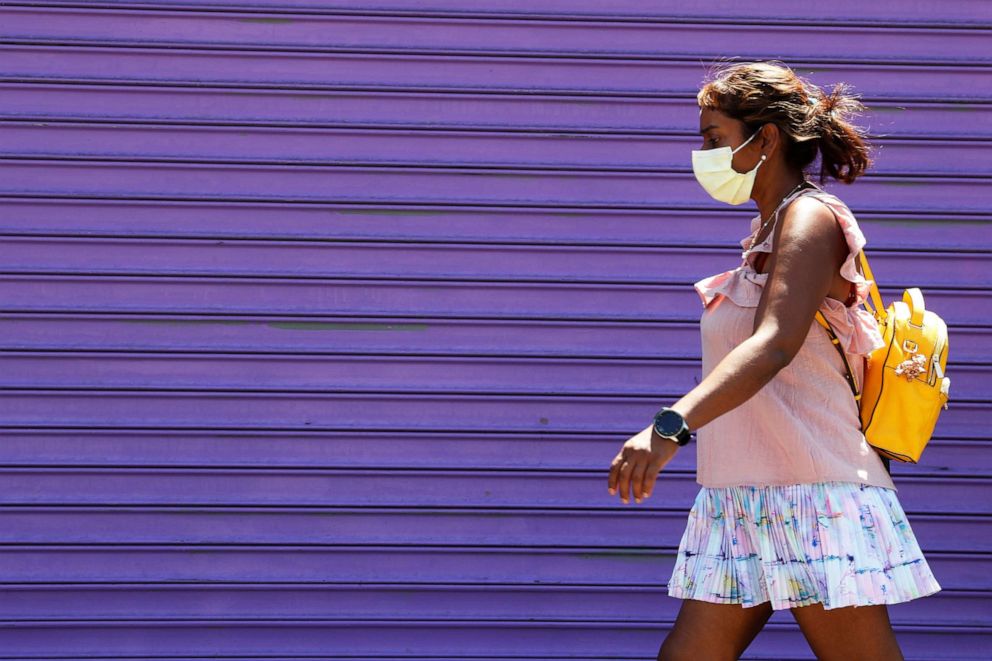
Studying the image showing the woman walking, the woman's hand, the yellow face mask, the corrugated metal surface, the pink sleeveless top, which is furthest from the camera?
the corrugated metal surface

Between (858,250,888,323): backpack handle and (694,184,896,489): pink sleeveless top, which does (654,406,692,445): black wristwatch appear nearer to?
(694,184,896,489): pink sleeveless top

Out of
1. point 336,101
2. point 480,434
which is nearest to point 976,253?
point 480,434

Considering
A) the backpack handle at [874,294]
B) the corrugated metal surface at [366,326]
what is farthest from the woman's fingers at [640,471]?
the corrugated metal surface at [366,326]

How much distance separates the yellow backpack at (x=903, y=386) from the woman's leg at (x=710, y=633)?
505 millimetres

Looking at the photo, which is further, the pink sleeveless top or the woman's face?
the woman's face

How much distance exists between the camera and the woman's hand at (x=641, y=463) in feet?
8.73

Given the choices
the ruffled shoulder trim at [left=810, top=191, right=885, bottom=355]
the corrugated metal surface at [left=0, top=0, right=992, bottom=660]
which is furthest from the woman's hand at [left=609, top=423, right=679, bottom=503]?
the corrugated metal surface at [left=0, top=0, right=992, bottom=660]

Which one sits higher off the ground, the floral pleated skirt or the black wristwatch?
the black wristwatch

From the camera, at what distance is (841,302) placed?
3.06 meters

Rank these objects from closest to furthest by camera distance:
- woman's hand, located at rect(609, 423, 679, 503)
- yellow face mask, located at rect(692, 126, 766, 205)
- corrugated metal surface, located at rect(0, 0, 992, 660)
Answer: woman's hand, located at rect(609, 423, 679, 503), yellow face mask, located at rect(692, 126, 766, 205), corrugated metal surface, located at rect(0, 0, 992, 660)

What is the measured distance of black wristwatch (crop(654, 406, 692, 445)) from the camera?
267 cm

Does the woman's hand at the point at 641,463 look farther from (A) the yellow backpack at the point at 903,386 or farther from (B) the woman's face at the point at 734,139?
(B) the woman's face at the point at 734,139

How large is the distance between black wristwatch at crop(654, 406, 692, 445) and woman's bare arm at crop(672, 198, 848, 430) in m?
0.02

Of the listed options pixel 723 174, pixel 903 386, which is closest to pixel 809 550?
pixel 903 386
